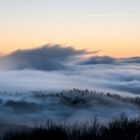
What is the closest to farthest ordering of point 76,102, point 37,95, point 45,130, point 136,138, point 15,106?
point 136,138
point 45,130
point 15,106
point 76,102
point 37,95

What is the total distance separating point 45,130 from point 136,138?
93.8 inches

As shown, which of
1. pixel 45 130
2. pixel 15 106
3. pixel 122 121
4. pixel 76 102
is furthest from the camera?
pixel 76 102

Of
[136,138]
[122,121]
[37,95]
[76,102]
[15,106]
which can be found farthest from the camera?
[37,95]

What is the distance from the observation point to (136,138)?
12.6 meters

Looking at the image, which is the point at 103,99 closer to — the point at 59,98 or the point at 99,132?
the point at 59,98

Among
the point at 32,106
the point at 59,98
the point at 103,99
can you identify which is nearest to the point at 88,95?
the point at 103,99

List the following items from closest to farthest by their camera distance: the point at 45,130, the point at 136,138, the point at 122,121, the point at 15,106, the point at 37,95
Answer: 1. the point at 136,138
2. the point at 45,130
3. the point at 122,121
4. the point at 15,106
5. the point at 37,95

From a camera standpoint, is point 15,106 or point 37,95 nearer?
point 15,106

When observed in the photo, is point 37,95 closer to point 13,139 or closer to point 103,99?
point 103,99

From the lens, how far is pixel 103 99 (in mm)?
93000

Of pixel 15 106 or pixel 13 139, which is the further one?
pixel 15 106

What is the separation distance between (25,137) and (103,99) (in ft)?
264

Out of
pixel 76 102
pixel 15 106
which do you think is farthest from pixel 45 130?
pixel 76 102

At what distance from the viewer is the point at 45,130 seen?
13.6 m
